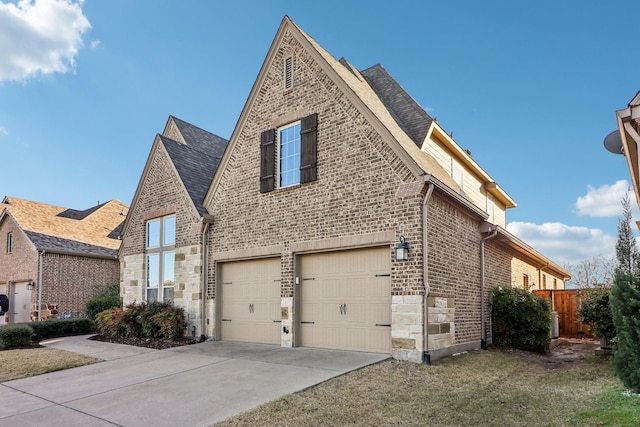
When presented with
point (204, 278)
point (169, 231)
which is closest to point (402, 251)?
point (204, 278)

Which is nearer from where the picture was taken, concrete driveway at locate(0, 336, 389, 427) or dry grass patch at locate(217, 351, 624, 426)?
dry grass patch at locate(217, 351, 624, 426)

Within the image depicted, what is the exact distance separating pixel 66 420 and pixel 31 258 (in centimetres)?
1740

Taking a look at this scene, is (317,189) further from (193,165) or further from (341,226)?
(193,165)

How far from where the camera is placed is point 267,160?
40.9 feet

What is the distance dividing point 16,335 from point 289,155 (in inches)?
387

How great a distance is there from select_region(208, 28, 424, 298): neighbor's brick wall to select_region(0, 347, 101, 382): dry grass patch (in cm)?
386

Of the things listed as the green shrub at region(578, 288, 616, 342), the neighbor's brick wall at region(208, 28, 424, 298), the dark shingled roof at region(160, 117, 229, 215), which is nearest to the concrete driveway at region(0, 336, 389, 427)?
the neighbor's brick wall at region(208, 28, 424, 298)

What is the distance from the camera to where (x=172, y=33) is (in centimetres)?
1420

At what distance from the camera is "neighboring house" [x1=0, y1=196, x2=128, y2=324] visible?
20.4 m

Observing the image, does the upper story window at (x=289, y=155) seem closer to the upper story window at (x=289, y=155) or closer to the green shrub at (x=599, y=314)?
the upper story window at (x=289, y=155)

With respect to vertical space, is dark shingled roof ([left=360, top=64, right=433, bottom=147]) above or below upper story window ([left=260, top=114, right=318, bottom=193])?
above

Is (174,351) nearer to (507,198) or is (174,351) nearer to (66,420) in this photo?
(66,420)

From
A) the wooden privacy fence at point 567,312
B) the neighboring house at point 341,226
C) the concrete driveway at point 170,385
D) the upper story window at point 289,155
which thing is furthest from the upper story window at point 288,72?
the wooden privacy fence at point 567,312

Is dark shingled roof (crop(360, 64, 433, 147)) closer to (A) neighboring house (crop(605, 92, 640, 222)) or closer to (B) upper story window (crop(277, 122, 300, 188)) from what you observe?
(B) upper story window (crop(277, 122, 300, 188))
